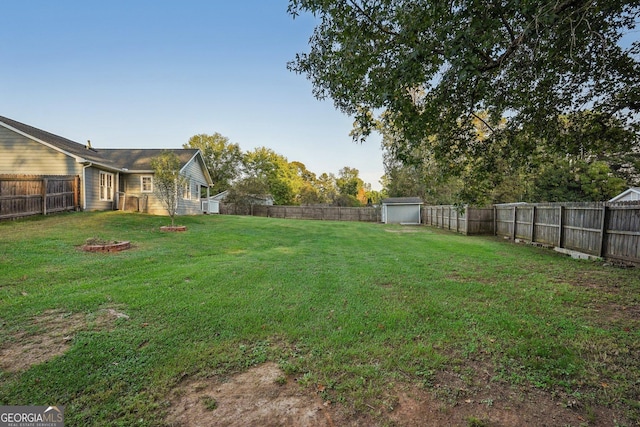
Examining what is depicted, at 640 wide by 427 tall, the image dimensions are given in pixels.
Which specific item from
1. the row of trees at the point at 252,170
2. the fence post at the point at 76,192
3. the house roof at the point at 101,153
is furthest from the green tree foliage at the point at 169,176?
the row of trees at the point at 252,170

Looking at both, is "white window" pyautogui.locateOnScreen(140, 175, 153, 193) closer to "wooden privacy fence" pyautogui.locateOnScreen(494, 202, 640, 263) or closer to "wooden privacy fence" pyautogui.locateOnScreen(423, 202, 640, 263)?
"wooden privacy fence" pyautogui.locateOnScreen(423, 202, 640, 263)

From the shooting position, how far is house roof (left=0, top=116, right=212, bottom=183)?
12.8 meters

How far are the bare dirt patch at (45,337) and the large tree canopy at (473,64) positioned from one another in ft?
13.6

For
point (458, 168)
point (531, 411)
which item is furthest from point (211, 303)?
point (458, 168)

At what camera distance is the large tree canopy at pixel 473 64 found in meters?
2.82

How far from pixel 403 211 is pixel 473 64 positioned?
80.4ft

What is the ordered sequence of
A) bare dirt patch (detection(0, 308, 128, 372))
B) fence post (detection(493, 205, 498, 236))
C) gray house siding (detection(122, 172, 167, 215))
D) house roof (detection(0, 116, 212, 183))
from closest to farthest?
bare dirt patch (detection(0, 308, 128, 372)) → house roof (detection(0, 116, 212, 183)) → fence post (detection(493, 205, 498, 236)) → gray house siding (detection(122, 172, 167, 215))

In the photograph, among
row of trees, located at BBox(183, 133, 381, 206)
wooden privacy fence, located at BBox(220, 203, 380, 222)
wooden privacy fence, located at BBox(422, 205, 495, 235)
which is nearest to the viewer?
wooden privacy fence, located at BBox(422, 205, 495, 235)

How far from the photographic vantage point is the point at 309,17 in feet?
12.0

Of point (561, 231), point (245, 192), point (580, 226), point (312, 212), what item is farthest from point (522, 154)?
point (245, 192)

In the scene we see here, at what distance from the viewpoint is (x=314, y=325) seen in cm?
329

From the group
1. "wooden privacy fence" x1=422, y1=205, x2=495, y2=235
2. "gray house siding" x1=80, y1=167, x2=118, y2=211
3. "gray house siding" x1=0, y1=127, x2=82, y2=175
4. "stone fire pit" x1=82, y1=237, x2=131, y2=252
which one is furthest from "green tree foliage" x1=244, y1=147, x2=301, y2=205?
"stone fire pit" x1=82, y1=237, x2=131, y2=252

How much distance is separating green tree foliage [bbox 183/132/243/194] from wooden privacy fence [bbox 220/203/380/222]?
34.0 feet

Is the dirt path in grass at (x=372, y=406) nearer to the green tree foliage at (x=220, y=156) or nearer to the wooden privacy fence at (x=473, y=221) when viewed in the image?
the wooden privacy fence at (x=473, y=221)
